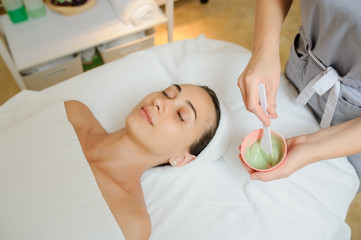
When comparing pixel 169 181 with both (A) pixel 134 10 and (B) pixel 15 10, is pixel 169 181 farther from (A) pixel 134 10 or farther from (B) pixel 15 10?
(B) pixel 15 10

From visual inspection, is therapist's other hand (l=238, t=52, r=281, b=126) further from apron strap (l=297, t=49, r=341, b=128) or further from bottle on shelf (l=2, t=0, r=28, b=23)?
bottle on shelf (l=2, t=0, r=28, b=23)

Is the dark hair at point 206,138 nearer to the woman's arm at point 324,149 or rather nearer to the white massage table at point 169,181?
the white massage table at point 169,181

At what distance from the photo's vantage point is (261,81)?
1018 millimetres

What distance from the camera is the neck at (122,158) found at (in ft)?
3.98

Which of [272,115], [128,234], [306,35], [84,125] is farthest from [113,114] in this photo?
[306,35]

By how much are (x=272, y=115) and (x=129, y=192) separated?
2.07 feet

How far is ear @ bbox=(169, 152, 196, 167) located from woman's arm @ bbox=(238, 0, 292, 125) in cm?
35

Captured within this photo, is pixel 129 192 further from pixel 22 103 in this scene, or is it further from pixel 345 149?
pixel 345 149

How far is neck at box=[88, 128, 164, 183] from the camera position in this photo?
3.98 feet

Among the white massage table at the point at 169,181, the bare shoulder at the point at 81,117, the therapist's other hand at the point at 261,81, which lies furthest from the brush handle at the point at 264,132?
the bare shoulder at the point at 81,117

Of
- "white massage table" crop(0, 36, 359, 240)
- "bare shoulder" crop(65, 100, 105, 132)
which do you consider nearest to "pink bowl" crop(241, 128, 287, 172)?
"white massage table" crop(0, 36, 359, 240)

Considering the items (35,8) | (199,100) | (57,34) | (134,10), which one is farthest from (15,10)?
(199,100)

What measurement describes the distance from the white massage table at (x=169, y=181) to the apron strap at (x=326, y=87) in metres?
0.16

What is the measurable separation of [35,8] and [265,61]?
1.59m
